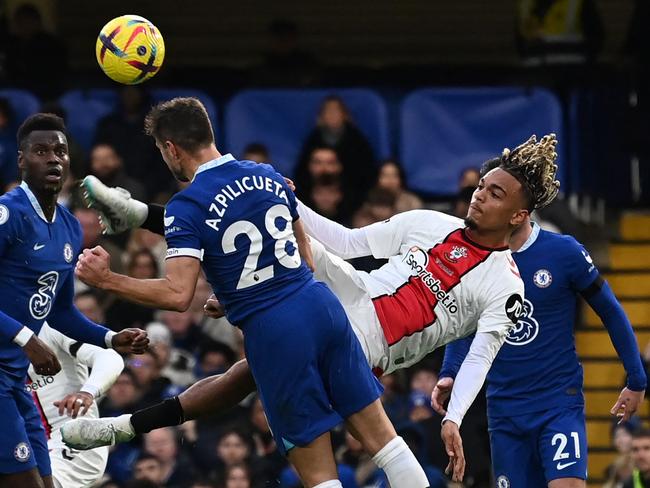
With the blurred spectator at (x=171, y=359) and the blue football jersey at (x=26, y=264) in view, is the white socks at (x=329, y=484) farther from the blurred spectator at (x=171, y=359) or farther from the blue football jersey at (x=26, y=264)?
the blurred spectator at (x=171, y=359)

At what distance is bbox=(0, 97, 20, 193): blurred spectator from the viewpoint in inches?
551

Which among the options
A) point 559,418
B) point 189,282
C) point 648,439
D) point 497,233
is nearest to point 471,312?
point 497,233

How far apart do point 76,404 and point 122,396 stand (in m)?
3.54

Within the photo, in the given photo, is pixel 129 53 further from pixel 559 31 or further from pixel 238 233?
pixel 559 31

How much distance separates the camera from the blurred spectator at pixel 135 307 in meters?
12.6

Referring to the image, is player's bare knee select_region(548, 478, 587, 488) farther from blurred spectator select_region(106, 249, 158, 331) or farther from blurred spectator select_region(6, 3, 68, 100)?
blurred spectator select_region(6, 3, 68, 100)

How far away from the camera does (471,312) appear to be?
8.55 metres

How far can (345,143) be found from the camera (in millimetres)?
13930

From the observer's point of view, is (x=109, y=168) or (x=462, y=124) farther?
(x=462, y=124)

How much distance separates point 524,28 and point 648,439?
4.92 m

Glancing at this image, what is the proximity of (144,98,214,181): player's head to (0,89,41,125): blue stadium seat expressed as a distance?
6.56 m

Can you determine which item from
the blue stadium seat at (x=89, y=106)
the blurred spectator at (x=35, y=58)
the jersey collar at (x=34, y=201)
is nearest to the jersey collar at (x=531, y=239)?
the jersey collar at (x=34, y=201)


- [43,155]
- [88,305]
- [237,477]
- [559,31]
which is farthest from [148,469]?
[559,31]

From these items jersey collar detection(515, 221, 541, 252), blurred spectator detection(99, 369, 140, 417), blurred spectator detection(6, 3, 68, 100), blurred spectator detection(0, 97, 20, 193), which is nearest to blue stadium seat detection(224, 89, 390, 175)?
blurred spectator detection(6, 3, 68, 100)
